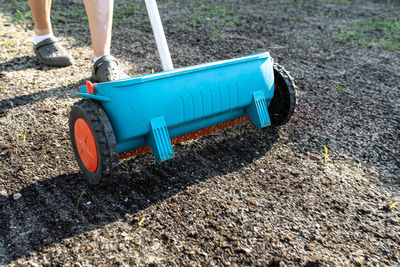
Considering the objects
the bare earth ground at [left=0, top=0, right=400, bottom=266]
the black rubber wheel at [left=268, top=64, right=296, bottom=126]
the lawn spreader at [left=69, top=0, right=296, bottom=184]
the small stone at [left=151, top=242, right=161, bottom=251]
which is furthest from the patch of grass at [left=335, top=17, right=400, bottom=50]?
the small stone at [left=151, top=242, right=161, bottom=251]

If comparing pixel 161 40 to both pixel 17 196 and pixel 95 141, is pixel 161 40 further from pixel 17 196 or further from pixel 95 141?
pixel 17 196

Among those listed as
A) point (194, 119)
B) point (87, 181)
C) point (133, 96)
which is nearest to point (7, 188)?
point (87, 181)

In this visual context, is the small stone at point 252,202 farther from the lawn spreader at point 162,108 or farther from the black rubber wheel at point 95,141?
the black rubber wheel at point 95,141

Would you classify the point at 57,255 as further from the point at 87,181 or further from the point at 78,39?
the point at 78,39

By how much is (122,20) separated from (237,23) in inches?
43.4

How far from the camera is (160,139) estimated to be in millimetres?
1506

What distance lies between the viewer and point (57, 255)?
49.7 inches

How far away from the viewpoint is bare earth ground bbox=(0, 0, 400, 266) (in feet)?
4.30

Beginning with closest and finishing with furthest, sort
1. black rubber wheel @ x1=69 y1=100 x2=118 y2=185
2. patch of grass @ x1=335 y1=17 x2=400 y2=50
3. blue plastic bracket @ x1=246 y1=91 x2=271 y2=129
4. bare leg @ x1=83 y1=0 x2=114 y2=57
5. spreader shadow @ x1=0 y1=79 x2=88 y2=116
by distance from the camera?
black rubber wheel @ x1=69 y1=100 x2=118 y2=185, blue plastic bracket @ x1=246 y1=91 x2=271 y2=129, bare leg @ x1=83 y1=0 x2=114 y2=57, spreader shadow @ x1=0 y1=79 x2=88 y2=116, patch of grass @ x1=335 y1=17 x2=400 y2=50

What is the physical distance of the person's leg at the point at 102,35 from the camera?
204cm

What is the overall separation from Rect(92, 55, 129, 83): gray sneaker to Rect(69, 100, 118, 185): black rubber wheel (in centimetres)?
61

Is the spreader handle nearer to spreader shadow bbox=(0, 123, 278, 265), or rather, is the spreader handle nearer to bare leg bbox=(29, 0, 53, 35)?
spreader shadow bbox=(0, 123, 278, 265)

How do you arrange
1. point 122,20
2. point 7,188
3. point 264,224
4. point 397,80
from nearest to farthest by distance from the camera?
point 264,224, point 7,188, point 397,80, point 122,20

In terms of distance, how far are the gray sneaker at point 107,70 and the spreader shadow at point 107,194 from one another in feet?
1.84
